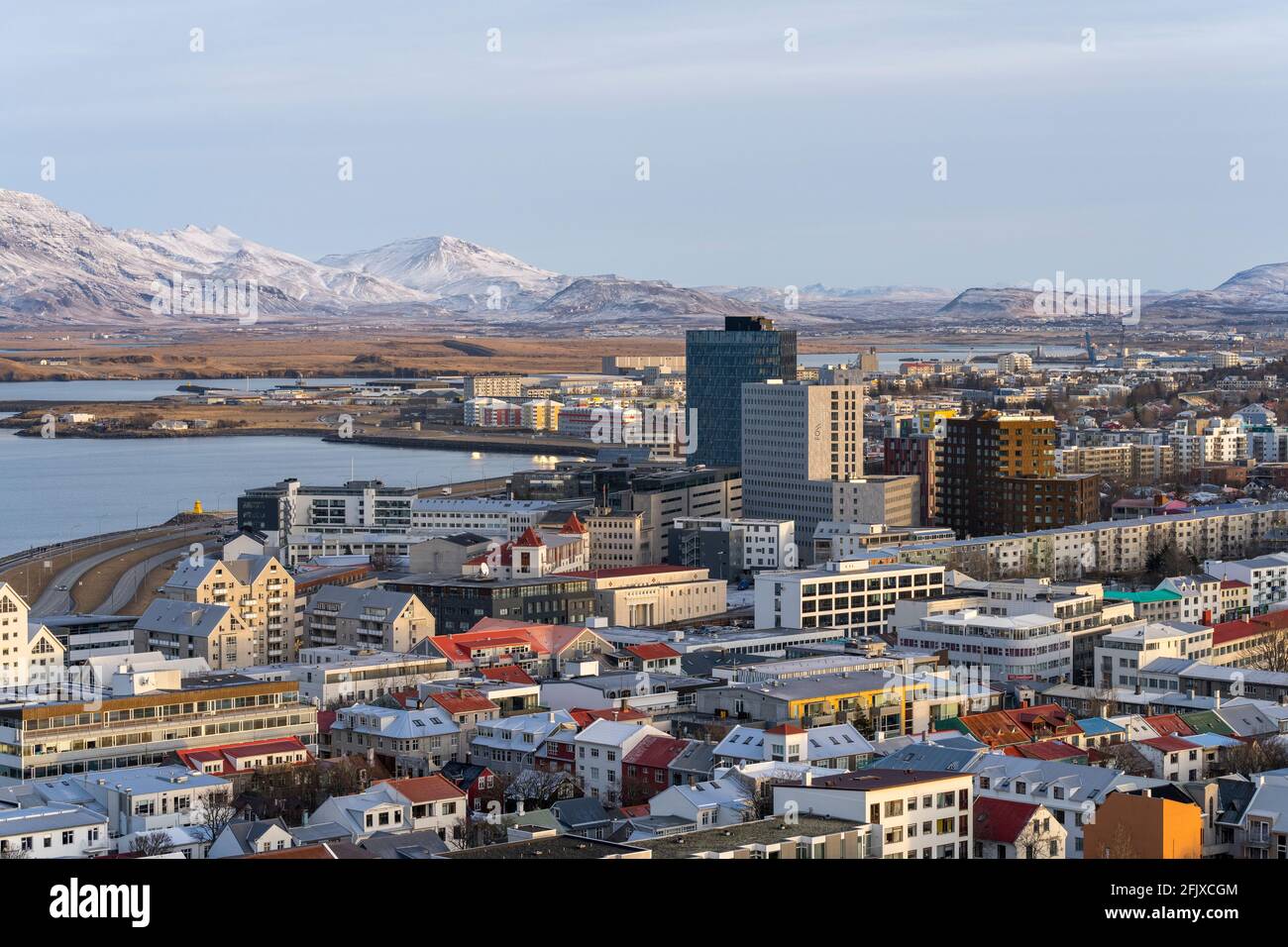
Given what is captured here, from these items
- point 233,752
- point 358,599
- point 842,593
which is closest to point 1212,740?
point 233,752

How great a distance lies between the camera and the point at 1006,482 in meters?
17.2

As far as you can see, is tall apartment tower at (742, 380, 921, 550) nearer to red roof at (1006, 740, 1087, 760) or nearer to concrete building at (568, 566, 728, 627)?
concrete building at (568, 566, 728, 627)

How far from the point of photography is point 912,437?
18891 mm

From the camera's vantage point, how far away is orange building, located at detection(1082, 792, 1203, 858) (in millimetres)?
5492

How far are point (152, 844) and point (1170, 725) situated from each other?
3.98m

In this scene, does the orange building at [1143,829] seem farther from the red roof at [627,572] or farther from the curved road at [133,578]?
the curved road at [133,578]

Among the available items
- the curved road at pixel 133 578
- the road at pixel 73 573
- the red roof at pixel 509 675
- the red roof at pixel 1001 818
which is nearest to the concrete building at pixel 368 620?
the red roof at pixel 509 675

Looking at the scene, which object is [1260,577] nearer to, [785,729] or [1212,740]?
[1212,740]

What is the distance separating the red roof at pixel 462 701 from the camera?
830cm

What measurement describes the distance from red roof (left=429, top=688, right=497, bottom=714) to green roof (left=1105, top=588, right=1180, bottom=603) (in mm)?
4498

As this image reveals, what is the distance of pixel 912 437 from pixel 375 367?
35.8 meters

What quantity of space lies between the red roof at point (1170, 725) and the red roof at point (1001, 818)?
1.96 m

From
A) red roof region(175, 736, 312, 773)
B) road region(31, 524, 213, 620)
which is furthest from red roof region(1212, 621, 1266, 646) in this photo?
road region(31, 524, 213, 620)
